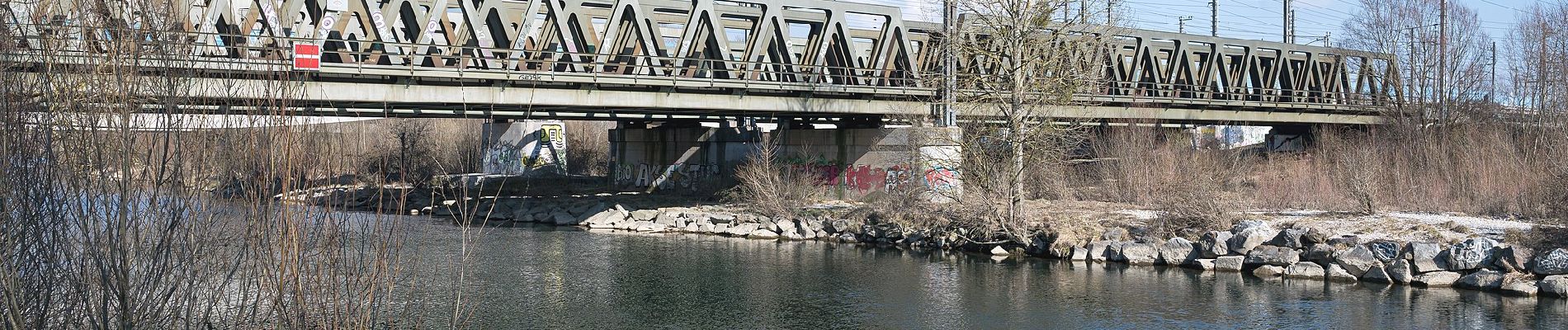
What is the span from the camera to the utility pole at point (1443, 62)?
51812 millimetres

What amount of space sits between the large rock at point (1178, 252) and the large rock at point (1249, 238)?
2.48ft

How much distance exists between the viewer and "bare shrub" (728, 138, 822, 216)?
3938 centimetres

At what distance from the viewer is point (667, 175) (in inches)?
2094

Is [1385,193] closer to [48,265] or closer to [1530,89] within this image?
[1530,89]

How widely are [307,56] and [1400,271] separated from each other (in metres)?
22.0

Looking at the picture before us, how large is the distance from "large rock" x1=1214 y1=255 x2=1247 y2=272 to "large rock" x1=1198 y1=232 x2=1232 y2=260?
0.38 meters

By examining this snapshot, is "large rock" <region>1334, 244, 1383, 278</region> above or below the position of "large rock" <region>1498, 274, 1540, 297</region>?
above

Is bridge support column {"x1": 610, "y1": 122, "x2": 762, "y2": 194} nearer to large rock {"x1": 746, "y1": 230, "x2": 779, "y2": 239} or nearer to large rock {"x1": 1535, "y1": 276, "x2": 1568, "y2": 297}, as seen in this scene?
large rock {"x1": 746, "y1": 230, "x2": 779, "y2": 239}

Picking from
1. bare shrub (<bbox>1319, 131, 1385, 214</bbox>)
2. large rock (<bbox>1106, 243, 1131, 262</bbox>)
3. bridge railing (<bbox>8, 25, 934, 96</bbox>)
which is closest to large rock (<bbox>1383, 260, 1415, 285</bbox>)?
large rock (<bbox>1106, 243, 1131, 262</bbox>)

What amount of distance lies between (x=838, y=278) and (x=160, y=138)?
17.5 m

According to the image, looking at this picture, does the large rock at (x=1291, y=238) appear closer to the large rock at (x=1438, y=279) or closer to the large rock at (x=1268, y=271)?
the large rock at (x=1268, y=271)

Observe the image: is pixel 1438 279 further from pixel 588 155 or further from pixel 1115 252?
pixel 588 155

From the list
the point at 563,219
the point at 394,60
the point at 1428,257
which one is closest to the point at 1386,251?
the point at 1428,257

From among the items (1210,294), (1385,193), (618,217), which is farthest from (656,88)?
(1385,193)
